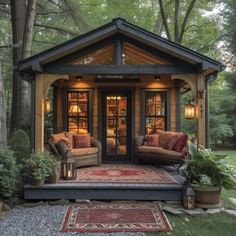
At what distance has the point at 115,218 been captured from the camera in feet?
16.9

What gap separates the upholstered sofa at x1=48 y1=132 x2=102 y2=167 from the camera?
25.5 feet

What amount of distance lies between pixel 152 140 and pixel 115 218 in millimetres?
3932

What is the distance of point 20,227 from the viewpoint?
4719 millimetres

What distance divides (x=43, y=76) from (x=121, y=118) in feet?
10.3

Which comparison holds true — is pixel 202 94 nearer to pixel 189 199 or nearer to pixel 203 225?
pixel 189 199

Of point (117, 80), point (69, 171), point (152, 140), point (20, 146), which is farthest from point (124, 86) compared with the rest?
point (69, 171)

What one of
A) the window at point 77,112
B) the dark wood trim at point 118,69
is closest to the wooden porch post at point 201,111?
the dark wood trim at point 118,69

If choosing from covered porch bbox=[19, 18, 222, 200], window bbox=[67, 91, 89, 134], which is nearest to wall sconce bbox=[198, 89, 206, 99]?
covered porch bbox=[19, 18, 222, 200]

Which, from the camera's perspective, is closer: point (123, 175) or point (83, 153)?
point (123, 175)

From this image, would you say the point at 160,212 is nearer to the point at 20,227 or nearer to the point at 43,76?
the point at 20,227

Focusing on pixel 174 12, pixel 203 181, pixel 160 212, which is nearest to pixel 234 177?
pixel 203 181

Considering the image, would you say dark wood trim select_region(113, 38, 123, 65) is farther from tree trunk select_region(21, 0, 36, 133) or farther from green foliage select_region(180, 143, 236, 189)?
tree trunk select_region(21, 0, 36, 133)

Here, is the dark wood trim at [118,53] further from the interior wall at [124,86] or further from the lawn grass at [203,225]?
the lawn grass at [203,225]

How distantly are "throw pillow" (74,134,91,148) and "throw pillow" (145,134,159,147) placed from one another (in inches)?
62.9
